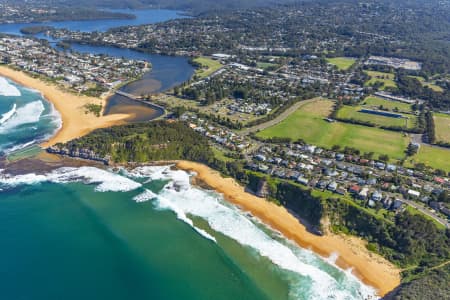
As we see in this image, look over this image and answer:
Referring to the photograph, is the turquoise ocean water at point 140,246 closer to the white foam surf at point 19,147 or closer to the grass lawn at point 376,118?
the white foam surf at point 19,147

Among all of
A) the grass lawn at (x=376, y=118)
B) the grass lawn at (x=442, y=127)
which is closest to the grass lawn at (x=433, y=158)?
the grass lawn at (x=442, y=127)

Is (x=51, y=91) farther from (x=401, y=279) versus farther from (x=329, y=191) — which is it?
(x=401, y=279)

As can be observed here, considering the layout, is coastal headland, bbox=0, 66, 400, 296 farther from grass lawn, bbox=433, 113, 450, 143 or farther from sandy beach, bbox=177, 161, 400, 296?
grass lawn, bbox=433, 113, 450, 143

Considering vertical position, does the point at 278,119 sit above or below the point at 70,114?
above

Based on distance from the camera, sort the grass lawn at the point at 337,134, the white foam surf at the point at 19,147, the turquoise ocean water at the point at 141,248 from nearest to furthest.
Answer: the turquoise ocean water at the point at 141,248, the white foam surf at the point at 19,147, the grass lawn at the point at 337,134

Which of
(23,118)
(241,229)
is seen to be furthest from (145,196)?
(23,118)

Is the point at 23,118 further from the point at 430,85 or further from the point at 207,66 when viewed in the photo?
the point at 430,85
